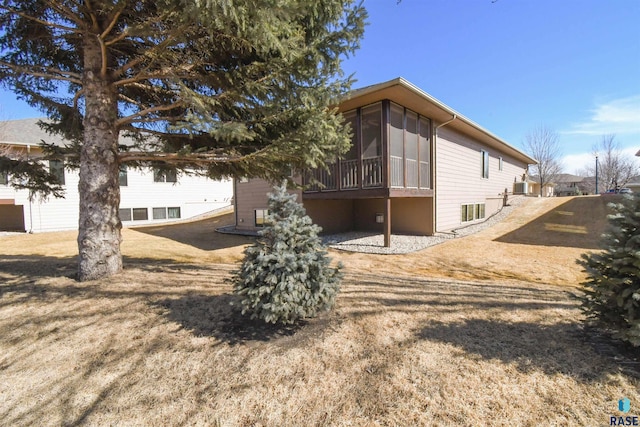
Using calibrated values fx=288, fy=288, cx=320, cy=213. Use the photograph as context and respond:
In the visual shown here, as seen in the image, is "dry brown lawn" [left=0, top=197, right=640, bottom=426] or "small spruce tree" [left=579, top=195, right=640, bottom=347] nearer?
"dry brown lawn" [left=0, top=197, right=640, bottom=426]

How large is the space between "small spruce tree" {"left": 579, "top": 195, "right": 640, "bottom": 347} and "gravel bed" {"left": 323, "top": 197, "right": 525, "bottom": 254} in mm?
6066

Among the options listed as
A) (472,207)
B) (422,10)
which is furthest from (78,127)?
(472,207)

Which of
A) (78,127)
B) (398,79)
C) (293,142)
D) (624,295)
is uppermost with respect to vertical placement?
(398,79)

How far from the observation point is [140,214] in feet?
61.8

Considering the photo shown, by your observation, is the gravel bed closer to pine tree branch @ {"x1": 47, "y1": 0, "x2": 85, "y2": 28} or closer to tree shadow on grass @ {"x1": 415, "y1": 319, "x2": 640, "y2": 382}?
tree shadow on grass @ {"x1": 415, "y1": 319, "x2": 640, "y2": 382}

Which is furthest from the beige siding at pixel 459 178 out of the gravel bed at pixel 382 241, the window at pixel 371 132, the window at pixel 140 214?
the window at pixel 140 214

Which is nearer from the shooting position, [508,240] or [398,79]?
[398,79]

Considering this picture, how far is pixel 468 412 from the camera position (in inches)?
83.2

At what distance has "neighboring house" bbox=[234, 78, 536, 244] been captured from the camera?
9.13 metres

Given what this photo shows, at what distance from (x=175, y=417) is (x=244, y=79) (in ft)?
14.9

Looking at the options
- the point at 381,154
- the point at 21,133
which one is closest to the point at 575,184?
the point at 381,154

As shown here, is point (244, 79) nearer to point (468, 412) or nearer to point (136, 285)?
point (136, 285)

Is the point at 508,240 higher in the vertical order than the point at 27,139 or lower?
lower

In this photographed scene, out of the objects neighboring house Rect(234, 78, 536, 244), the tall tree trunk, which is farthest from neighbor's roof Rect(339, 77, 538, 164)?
the tall tree trunk
